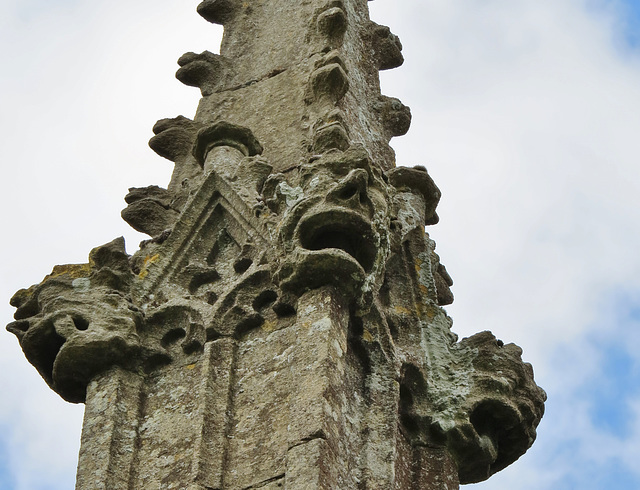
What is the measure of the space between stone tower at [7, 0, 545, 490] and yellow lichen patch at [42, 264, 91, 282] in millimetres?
14

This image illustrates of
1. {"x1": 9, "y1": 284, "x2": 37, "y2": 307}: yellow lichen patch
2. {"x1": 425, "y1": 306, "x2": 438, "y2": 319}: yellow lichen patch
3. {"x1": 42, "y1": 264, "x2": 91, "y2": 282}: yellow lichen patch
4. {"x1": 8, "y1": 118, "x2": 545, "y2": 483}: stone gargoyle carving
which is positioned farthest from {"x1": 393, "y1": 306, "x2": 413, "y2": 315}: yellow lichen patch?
{"x1": 9, "y1": 284, "x2": 37, "y2": 307}: yellow lichen patch

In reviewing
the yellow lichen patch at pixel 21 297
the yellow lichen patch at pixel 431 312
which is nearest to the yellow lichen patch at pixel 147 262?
the yellow lichen patch at pixel 21 297

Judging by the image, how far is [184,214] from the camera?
9.82 m

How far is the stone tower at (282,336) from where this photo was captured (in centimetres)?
807

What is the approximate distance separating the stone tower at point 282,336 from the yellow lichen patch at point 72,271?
0.01 meters

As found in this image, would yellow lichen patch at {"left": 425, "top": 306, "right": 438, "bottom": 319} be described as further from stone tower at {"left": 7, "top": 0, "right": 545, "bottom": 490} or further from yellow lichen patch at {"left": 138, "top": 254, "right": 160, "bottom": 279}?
yellow lichen patch at {"left": 138, "top": 254, "right": 160, "bottom": 279}

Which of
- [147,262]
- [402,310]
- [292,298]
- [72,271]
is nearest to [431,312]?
[402,310]

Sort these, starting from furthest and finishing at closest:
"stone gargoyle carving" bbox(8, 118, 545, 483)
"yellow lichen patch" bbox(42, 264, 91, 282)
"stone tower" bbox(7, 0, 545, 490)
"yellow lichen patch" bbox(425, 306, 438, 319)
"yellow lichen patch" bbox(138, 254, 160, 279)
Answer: "yellow lichen patch" bbox(425, 306, 438, 319)
"yellow lichen patch" bbox(138, 254, 160, 279)
"yellow lichen patch" bbox(42, 264, 91, 282)
"stone gargoyle carving" bbox(8, 118, 545, 483)
"stone tower" bbox(7, 0, 545, 490)

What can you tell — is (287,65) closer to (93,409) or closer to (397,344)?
(397,344)

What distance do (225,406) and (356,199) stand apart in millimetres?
1238

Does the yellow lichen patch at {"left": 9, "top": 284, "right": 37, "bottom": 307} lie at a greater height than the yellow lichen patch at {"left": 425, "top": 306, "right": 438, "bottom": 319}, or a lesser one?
lesser

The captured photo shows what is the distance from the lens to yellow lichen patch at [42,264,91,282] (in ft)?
30.8

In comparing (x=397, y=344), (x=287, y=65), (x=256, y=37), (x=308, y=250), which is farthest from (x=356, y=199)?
(x=256, y=37)

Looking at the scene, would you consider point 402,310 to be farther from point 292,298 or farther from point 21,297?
point 21,297
